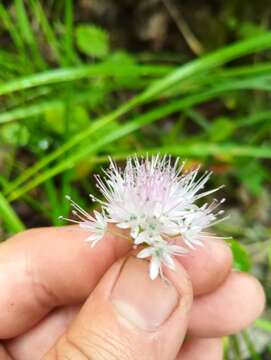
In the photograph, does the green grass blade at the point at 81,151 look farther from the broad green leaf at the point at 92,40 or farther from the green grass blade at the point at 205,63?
the broad green leaf at the point at 92,40

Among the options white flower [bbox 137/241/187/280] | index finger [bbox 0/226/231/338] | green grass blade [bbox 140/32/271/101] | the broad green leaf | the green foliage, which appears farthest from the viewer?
the broad green leaf

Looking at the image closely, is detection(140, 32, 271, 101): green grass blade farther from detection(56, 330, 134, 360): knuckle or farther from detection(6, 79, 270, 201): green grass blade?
detection(56, 330, 134, 360): knuckle

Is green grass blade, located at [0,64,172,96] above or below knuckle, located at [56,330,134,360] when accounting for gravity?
above

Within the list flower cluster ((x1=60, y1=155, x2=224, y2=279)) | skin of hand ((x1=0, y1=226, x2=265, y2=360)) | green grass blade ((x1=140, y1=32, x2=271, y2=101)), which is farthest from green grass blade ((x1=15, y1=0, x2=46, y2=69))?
flower cluster ((x1=60, y1=155, x2=224, y2=279))

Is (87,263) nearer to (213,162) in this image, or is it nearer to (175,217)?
(175,217)

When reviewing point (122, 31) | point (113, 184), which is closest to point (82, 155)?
point (113, 184)

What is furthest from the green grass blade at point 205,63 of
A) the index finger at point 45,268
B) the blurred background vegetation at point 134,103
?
the index finger at point 45,268

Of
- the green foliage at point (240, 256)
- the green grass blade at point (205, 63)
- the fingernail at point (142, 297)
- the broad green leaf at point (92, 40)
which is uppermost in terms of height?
the broad green leaf at point (92, 40)

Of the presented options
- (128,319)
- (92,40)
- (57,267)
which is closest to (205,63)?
(92,40)
